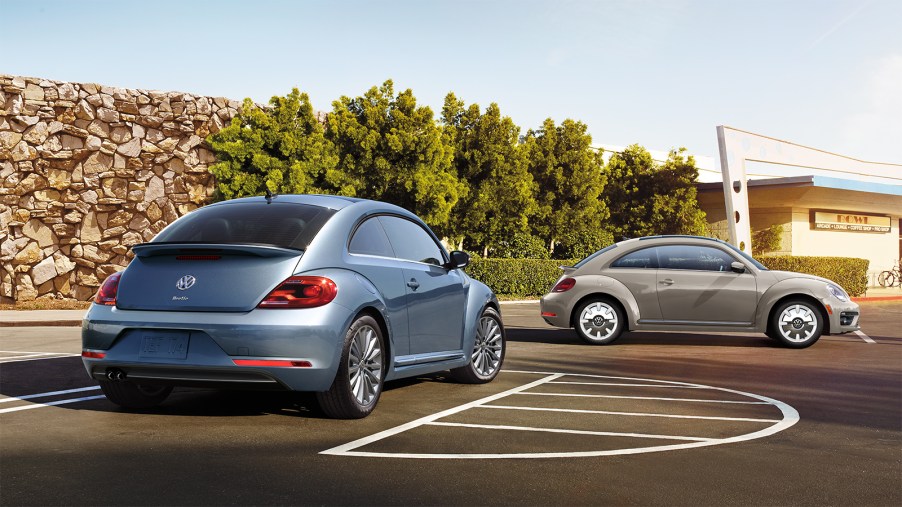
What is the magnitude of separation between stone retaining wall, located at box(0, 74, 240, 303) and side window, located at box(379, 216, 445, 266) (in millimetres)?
17043

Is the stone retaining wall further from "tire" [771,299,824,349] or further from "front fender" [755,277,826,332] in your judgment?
"tire" [771,299,824,349]

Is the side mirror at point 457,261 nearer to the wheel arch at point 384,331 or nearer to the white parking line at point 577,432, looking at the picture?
the wheel arch at point 384,331

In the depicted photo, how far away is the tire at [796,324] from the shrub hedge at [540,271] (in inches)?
601

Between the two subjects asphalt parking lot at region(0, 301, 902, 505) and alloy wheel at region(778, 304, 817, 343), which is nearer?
asphalt parking lot at region(0, 301, 902, 505)

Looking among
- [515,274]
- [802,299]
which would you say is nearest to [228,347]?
[802,299]

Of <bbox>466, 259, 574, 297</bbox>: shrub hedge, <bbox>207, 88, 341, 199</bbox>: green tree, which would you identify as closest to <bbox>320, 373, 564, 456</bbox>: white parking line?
<bbox>207, 88, 341, 199</bbox>: green tree

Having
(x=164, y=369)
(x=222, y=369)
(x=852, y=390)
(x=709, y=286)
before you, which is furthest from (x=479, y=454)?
(x=709, y=286)

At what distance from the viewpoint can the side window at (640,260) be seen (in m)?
13.7

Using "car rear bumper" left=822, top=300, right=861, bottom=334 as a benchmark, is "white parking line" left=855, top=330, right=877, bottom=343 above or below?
below

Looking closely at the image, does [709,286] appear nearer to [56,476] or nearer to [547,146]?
[56,476]

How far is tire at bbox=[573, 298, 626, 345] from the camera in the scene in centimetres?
1373

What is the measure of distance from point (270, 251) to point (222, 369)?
2.92 ft

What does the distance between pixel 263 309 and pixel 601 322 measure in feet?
27.3

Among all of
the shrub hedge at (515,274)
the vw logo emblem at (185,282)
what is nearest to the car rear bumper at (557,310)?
the vw logo emblem at (185,282)
